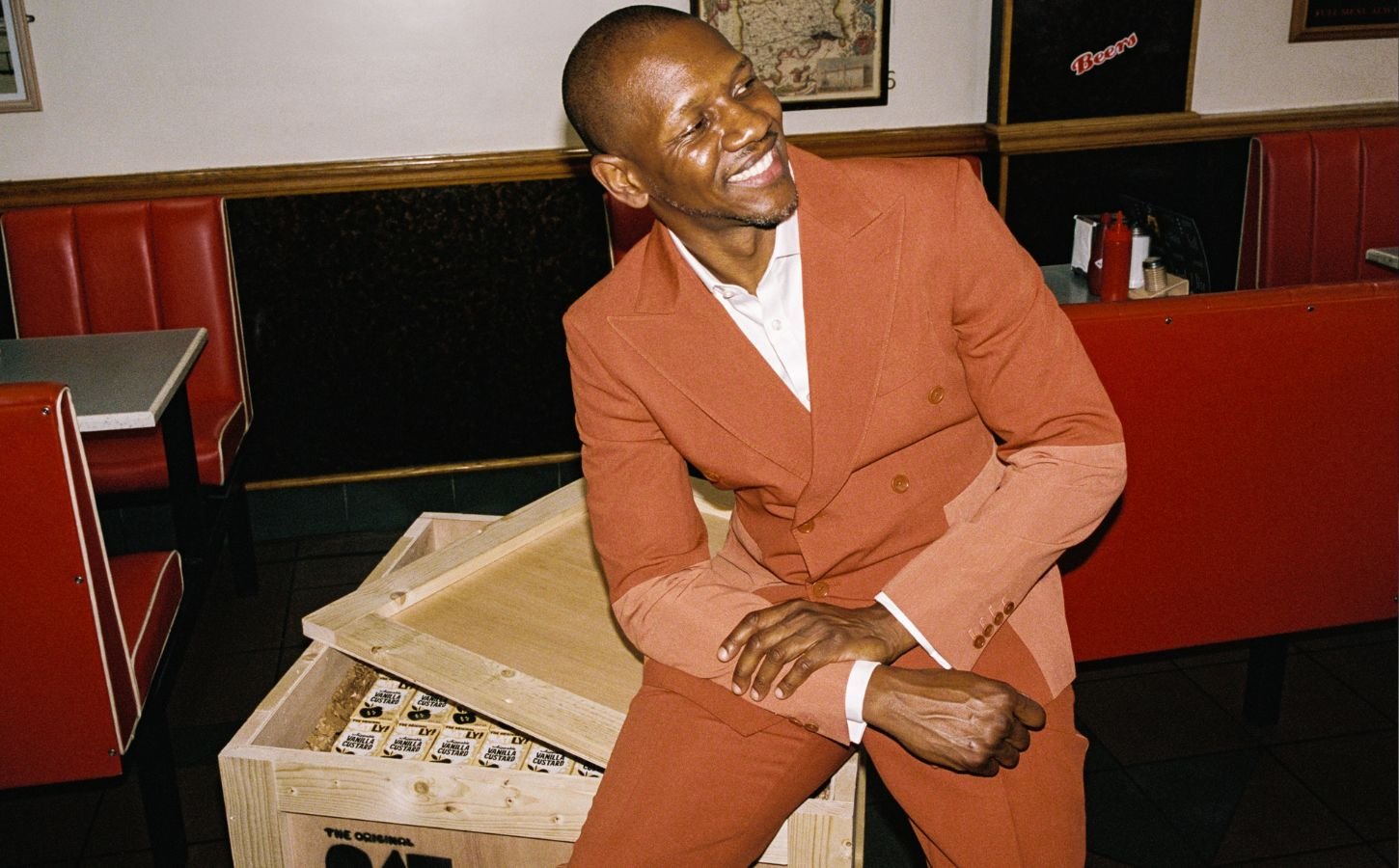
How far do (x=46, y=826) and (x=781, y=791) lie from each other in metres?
1.82

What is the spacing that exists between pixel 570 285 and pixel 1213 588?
228 centimetres

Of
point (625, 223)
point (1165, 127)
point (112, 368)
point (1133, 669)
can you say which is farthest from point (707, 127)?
point (1165, 127)

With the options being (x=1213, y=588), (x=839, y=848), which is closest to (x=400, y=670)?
(x=839, y=848)

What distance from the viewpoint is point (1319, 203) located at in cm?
353

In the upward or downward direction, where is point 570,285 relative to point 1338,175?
downward

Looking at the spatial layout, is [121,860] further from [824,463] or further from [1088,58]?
[1088,58]

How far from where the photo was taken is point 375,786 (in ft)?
5.76

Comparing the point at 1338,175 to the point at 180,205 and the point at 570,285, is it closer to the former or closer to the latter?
the point at 570,285

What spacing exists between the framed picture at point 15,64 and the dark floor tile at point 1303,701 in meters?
3.46

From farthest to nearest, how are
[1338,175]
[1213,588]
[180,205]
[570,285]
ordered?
[570,285]
[1338,175]
[180,205]
[1213,588]

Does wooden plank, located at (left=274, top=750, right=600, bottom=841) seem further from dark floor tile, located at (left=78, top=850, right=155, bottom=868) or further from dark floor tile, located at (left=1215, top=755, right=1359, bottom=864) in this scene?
dark floor tile, located at (left=1215, top=755, right=1359, bottom=864)

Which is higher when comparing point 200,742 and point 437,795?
point 437,795

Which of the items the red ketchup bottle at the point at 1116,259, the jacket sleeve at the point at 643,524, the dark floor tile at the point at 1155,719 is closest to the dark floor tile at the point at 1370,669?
the dark floor tile at the point at 1155,719

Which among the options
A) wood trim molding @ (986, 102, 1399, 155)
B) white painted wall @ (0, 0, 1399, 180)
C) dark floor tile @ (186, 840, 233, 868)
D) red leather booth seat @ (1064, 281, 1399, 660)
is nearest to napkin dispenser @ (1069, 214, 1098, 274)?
wood trim molding @ (986, 102, 1399, 155)
